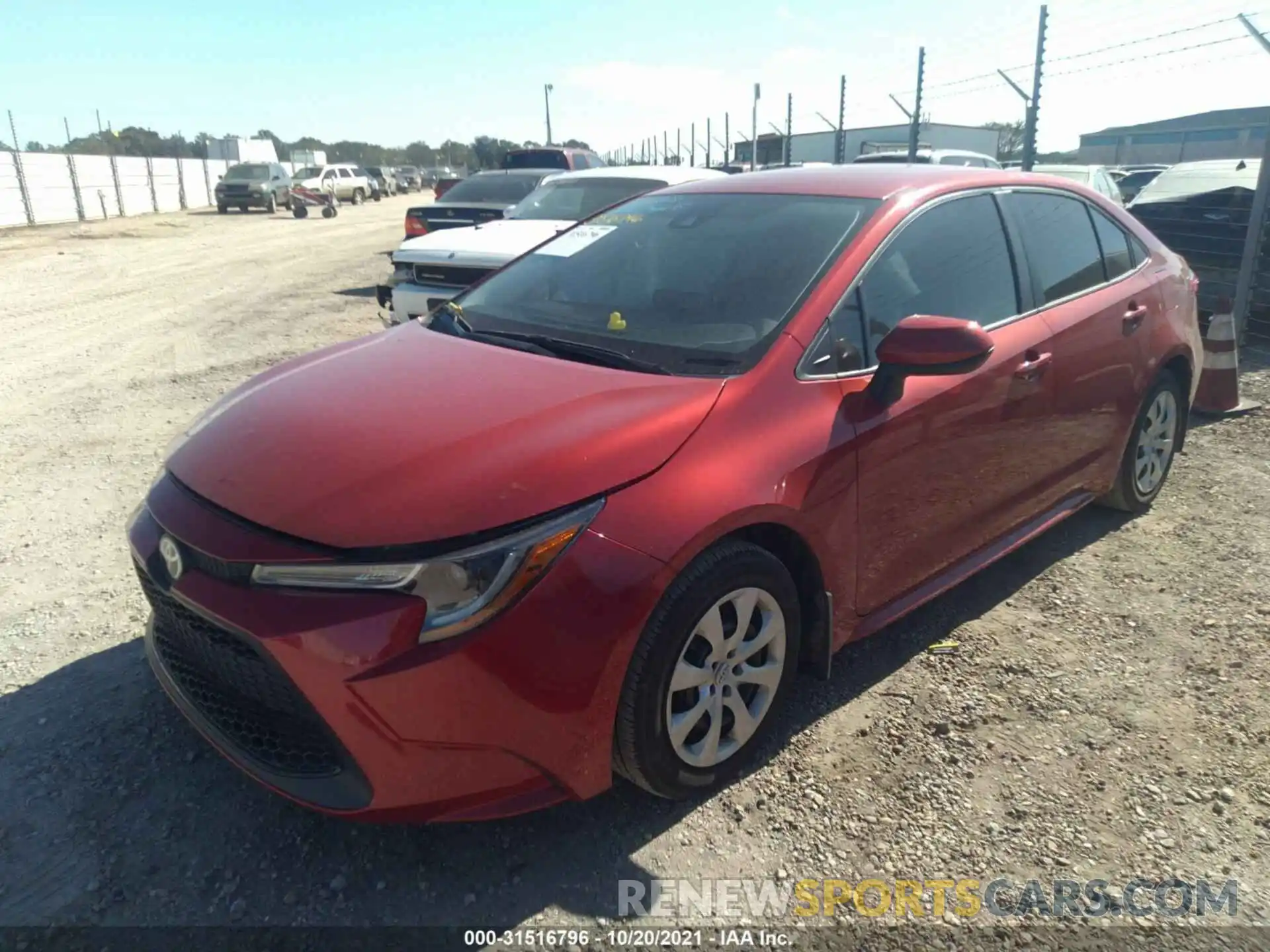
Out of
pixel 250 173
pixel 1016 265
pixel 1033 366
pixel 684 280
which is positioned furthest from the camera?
pixel 250 173

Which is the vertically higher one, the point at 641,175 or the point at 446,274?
the point at 641,175

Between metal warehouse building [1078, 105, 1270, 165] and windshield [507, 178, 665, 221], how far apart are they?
36039 millimetres

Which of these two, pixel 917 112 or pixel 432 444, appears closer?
pixel 432 444

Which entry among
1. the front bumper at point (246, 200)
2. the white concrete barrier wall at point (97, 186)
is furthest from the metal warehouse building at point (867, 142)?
the white concrete barrier wall at point (97, 186)

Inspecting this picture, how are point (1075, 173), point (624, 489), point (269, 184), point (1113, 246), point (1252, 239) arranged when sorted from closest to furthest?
point (624, 489) → point (1113, 246) → point (1252, 239) → point (1075, 173) → point (269, 184)

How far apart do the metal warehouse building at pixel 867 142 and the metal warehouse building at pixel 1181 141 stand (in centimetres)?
1098

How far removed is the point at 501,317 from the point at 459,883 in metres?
1.89

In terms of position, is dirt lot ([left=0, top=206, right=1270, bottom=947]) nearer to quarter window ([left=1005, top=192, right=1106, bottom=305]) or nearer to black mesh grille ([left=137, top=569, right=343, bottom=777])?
black mesh grille ([left=137, top=569, right=343, bottom=777])

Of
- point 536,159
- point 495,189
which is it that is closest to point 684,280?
point 495,189

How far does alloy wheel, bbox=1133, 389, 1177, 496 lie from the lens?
4367 millimetres

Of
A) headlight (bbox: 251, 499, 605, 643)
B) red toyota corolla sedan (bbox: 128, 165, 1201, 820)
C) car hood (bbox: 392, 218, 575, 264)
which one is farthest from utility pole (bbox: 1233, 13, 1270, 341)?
headlight (bbox: 251, 499, 605, 643)

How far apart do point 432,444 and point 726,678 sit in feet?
3.43

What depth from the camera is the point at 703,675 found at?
246cm

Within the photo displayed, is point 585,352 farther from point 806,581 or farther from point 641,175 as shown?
point 641,175
